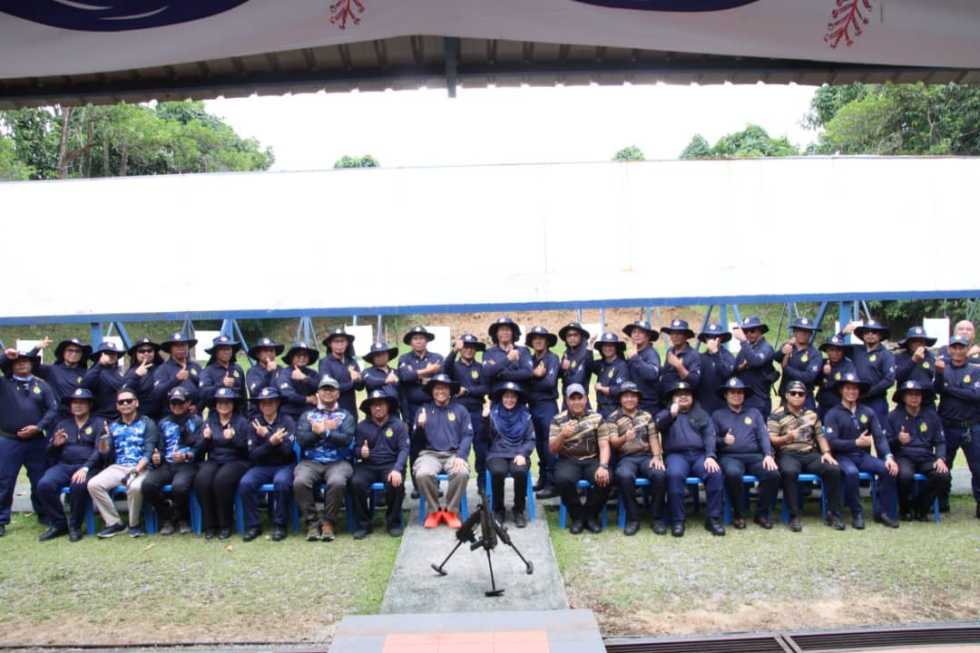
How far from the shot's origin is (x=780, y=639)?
449 centimetres

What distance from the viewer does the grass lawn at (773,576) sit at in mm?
4910

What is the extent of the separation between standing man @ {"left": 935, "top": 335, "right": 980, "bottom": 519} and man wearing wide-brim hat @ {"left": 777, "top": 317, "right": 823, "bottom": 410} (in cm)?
121

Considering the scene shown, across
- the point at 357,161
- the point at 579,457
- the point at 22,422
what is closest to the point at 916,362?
the point at 579,457

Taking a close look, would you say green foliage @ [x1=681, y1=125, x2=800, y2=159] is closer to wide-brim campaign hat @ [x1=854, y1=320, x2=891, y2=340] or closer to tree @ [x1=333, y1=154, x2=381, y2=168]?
tree @ [x1=333, y1=154, x2=381, y2=168]

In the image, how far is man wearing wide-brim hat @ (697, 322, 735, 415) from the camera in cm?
759

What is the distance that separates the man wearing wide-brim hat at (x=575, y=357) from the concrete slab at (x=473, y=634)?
4.48 m

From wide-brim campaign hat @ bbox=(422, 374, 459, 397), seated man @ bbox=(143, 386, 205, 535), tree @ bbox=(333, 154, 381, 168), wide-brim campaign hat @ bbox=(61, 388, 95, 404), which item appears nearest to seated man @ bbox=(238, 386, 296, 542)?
seated man @ bbox=(143, 386, 205, 535)

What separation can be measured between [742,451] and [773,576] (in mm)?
1610

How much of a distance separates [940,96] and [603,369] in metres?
20.0

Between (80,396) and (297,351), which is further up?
(297,351)

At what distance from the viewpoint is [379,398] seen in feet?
23.3

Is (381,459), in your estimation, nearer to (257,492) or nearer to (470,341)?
(257,492)

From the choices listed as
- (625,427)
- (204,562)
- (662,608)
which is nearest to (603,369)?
(625,427)

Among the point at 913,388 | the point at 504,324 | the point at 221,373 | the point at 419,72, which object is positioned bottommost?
the point at 913,388
